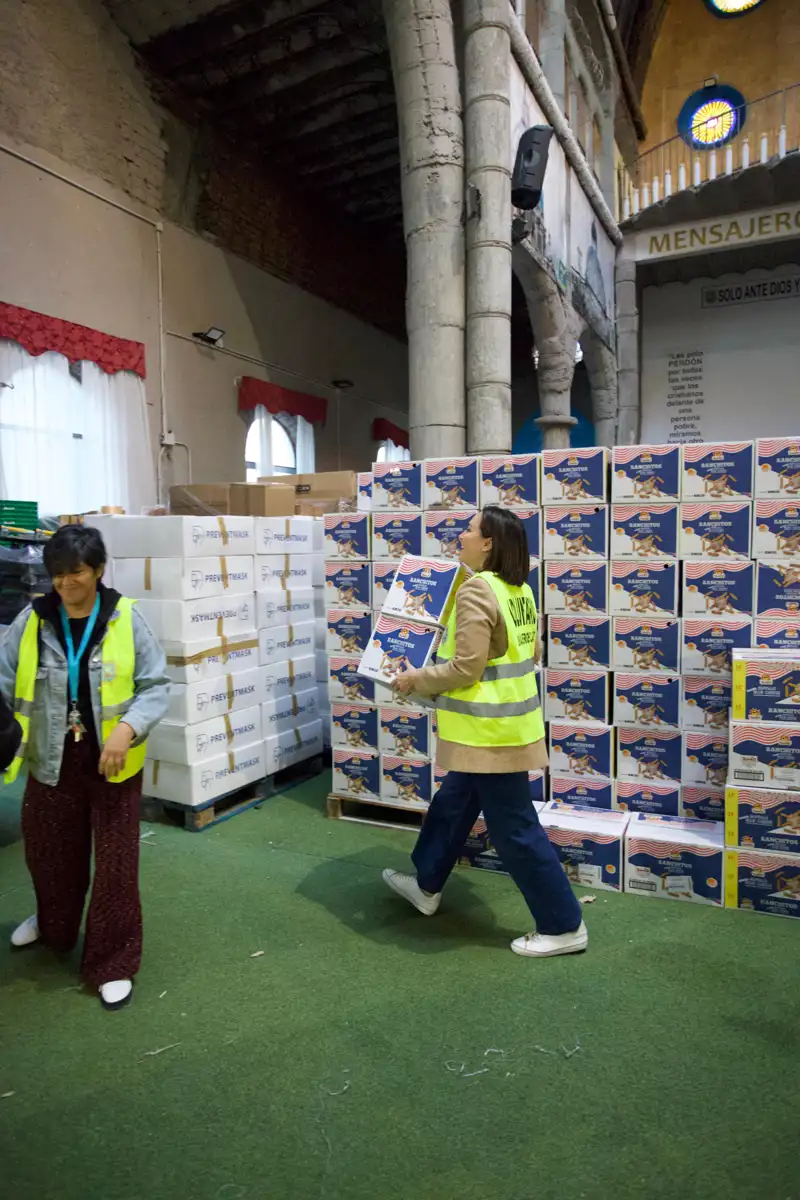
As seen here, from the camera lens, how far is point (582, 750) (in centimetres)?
395

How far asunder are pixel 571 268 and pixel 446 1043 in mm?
10691

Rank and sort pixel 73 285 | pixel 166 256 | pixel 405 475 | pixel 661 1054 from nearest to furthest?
1. pixel 661 1054
2. pixel 405 475
3. pixel 73 285
4. pixel 166 256

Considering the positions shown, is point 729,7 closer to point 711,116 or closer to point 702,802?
point 711,116

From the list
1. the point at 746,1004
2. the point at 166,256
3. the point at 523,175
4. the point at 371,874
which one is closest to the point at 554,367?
the point at 523,175

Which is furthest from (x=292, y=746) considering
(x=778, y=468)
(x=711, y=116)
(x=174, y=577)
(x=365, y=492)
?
(x=711, y=116)

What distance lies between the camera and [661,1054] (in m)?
2.42

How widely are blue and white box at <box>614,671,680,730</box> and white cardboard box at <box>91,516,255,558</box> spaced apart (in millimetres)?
2301

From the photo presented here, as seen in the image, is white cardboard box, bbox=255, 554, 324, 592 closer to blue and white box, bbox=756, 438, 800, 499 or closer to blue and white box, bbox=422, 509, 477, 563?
→ blue and white box, bbox=422, 509, 477, 563

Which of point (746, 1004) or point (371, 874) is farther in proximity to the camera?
point (371, 874)

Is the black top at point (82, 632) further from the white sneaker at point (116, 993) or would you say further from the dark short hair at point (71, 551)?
the white sneaker at point (116, 993)

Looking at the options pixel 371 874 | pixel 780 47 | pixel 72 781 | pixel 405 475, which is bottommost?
pixel 371 874

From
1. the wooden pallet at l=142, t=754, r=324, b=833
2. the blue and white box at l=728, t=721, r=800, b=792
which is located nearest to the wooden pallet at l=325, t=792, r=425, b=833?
the wooden pallet at l=142, t=754, r=324, b=833

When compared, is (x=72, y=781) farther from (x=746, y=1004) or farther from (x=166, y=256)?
(x=166, y=256)

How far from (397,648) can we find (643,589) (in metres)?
1.35
